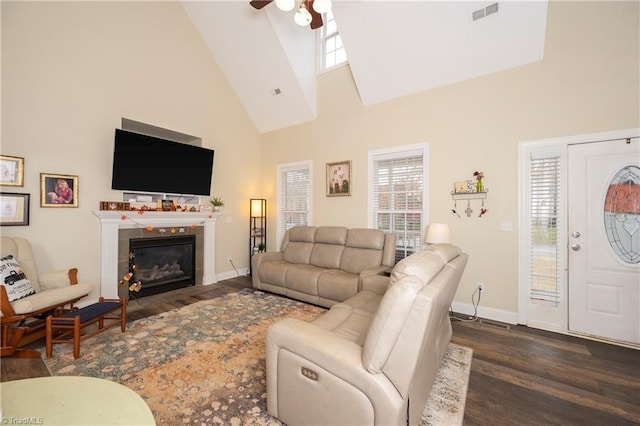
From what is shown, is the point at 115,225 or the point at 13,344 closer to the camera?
the point at 13,344

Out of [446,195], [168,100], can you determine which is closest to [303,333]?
[446,195]

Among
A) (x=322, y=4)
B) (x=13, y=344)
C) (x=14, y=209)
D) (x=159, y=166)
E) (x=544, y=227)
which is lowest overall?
(x=13, y=344)

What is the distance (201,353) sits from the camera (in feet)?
7.88

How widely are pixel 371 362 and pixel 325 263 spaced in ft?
9.38

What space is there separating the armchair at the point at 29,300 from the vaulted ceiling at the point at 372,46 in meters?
4.04

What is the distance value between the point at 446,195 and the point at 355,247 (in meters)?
1.48

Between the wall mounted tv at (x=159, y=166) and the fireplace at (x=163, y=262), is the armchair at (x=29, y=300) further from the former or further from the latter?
the wall mounted tv at (x=159, y=166)

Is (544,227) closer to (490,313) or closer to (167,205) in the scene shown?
(490,313)

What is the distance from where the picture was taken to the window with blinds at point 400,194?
3855mm

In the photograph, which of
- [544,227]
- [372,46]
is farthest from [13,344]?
[544,227]

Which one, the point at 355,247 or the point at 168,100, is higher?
the point at 168,100

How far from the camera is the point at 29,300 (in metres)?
2.34

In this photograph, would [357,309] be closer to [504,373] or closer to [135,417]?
[504,373]

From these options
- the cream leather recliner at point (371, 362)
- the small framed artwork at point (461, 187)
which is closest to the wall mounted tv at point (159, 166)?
the cream leather recliner at point (371, 362)
